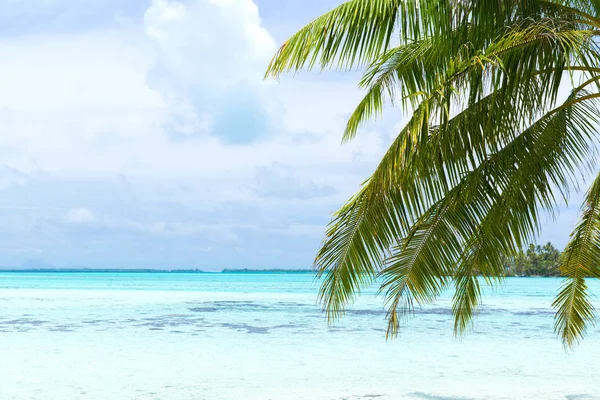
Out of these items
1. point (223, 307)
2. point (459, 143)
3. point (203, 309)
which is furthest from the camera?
point (223, 307)

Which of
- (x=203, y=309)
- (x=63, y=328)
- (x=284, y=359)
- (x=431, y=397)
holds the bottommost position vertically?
(x=431, y=397)

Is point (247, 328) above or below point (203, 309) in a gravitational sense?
below

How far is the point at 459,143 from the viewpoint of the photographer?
5793 mm

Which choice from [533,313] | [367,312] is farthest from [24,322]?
[533,313]

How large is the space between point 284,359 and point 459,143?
9989 mm

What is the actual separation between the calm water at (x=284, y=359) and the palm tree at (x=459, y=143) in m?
5.00

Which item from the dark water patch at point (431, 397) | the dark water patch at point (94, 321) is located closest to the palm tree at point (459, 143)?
the dark water patch at point (431, 397)

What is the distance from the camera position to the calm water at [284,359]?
38.1 feet

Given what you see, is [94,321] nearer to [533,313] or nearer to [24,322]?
[24,322]

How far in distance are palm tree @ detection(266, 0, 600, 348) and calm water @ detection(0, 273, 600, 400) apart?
16.4 ft

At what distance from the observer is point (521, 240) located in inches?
253

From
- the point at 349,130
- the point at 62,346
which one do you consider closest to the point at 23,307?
the point at 62,346

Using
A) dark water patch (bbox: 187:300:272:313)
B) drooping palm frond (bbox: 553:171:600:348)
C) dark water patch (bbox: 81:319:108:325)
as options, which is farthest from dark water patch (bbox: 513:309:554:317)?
drooping palm frond (bbox: 553:171:600:348)

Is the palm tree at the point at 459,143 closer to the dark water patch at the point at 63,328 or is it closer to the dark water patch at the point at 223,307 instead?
the dark water patch at the point at 63,328
